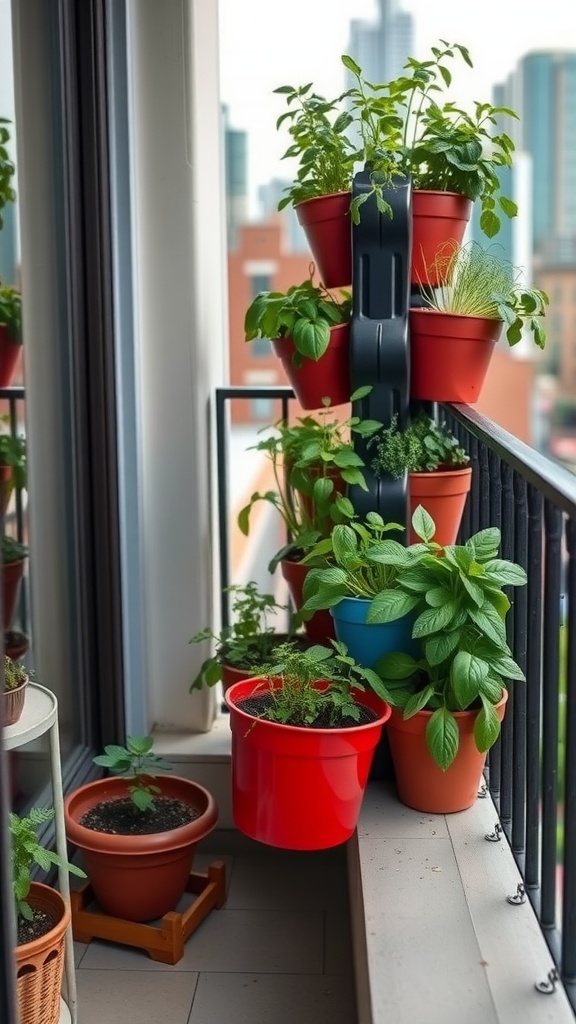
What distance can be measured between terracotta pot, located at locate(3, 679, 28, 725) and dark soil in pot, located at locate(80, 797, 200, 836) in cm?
57

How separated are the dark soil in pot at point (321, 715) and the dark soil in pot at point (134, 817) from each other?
15.7 inches

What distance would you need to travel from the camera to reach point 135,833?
7.16 feet

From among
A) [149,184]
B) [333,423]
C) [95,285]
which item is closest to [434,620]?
[333,423]

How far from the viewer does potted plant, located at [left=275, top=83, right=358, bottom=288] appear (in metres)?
2.28

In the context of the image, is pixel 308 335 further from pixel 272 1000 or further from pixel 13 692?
pixel 272 1000

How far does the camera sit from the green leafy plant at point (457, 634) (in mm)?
1806

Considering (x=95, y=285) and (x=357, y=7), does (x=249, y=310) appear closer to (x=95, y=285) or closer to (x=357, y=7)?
(x=95, y=285)

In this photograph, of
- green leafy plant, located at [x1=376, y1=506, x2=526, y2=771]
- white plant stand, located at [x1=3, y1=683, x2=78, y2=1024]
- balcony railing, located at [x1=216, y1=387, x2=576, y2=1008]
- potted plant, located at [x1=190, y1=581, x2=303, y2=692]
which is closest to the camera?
balcony railing, located at [x1=216, y1=387, x2=576, y2=1008]

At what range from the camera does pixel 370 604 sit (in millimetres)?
1988

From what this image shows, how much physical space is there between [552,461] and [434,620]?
41 centimetres

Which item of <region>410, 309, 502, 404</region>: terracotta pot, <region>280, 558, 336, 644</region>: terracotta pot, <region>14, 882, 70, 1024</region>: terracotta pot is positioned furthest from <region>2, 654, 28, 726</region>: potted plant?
<region>410, 309, 502, 404</region>: terracotta pot

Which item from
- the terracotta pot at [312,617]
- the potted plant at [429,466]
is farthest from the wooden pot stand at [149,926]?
the potted plant at [429,466]

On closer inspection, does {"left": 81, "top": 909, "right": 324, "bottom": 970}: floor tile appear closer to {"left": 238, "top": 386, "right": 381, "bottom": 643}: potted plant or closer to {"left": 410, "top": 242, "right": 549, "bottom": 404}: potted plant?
{"left": 238, "top": 386, "right": 381, "bottom": 643}: potted plant

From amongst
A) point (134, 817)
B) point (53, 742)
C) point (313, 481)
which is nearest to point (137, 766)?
point (134, 817)
